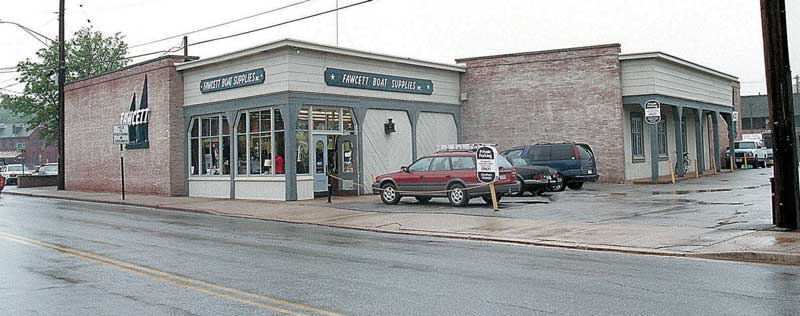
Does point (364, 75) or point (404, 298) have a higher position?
point (364, 75)

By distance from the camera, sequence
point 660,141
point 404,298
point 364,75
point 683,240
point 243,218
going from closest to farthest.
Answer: point 404,298 → point 683,240 → point 243,218 → point 364,75 → point 660,141

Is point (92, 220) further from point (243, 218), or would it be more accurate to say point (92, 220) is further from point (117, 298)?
point (117, 298)

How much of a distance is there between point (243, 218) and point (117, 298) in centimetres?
1254

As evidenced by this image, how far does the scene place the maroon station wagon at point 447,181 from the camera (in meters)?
20.5

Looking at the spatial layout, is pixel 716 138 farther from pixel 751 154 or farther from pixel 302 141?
pixel 302 141

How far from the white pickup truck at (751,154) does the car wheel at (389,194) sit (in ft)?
99.6

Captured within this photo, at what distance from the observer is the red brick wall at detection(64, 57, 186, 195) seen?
29.1m

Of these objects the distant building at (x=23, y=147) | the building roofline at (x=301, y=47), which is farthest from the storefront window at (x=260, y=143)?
the distant building at (x=23, y=147)

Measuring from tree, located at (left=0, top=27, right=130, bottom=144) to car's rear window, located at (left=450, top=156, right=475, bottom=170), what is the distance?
4016 centimetres

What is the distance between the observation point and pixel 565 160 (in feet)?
86.5

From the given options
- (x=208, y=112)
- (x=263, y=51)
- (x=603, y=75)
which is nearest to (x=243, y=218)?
(x=263, y=51)

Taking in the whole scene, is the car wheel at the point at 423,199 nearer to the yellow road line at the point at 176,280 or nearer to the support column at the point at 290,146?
the support column at the point at 290,146

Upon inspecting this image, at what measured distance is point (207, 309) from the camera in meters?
7.51

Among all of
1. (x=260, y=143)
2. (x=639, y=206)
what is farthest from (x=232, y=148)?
(x=639, y=206)
